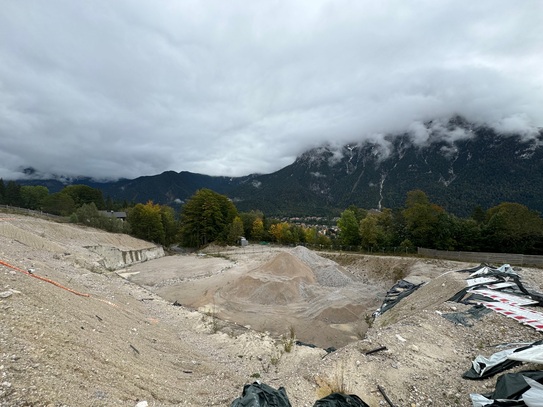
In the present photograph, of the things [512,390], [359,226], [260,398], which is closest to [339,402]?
[260,398]

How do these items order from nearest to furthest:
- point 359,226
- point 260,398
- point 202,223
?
point 260,398
point 359,226
point 202,223

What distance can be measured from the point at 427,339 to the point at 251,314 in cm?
1146

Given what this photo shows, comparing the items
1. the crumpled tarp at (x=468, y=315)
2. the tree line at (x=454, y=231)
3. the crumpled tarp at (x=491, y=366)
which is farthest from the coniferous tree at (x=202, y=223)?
the crumpled tarp at (x=491, y=366)

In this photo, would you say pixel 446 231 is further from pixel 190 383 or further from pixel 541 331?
pixel 190 383

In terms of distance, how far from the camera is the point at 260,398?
5.41m

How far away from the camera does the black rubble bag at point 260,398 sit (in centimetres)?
526

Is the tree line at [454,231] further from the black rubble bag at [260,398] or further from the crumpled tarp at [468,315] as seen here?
the black rubble bag at [260,398]

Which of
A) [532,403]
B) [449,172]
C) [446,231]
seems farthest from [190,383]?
[449,172]

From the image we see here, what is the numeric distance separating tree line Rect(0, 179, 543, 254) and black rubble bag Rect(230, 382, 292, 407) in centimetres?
3721

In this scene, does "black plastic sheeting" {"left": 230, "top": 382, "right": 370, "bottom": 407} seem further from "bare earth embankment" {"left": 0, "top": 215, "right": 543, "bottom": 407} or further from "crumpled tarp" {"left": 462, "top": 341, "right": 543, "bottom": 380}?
"crumpled tarp" {"left": 462, "top": 341, "right": 543, "bottom": 380}

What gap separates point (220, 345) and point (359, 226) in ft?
134

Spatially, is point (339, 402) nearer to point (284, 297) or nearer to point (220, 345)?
point (220, 345)

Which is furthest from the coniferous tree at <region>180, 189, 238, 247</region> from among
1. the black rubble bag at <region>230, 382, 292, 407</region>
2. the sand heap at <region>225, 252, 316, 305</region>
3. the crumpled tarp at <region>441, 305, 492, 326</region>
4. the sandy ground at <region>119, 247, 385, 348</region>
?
the black rubble bag at <region>230, 382, 292, 407</region>

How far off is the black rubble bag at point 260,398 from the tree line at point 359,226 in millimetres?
37208
